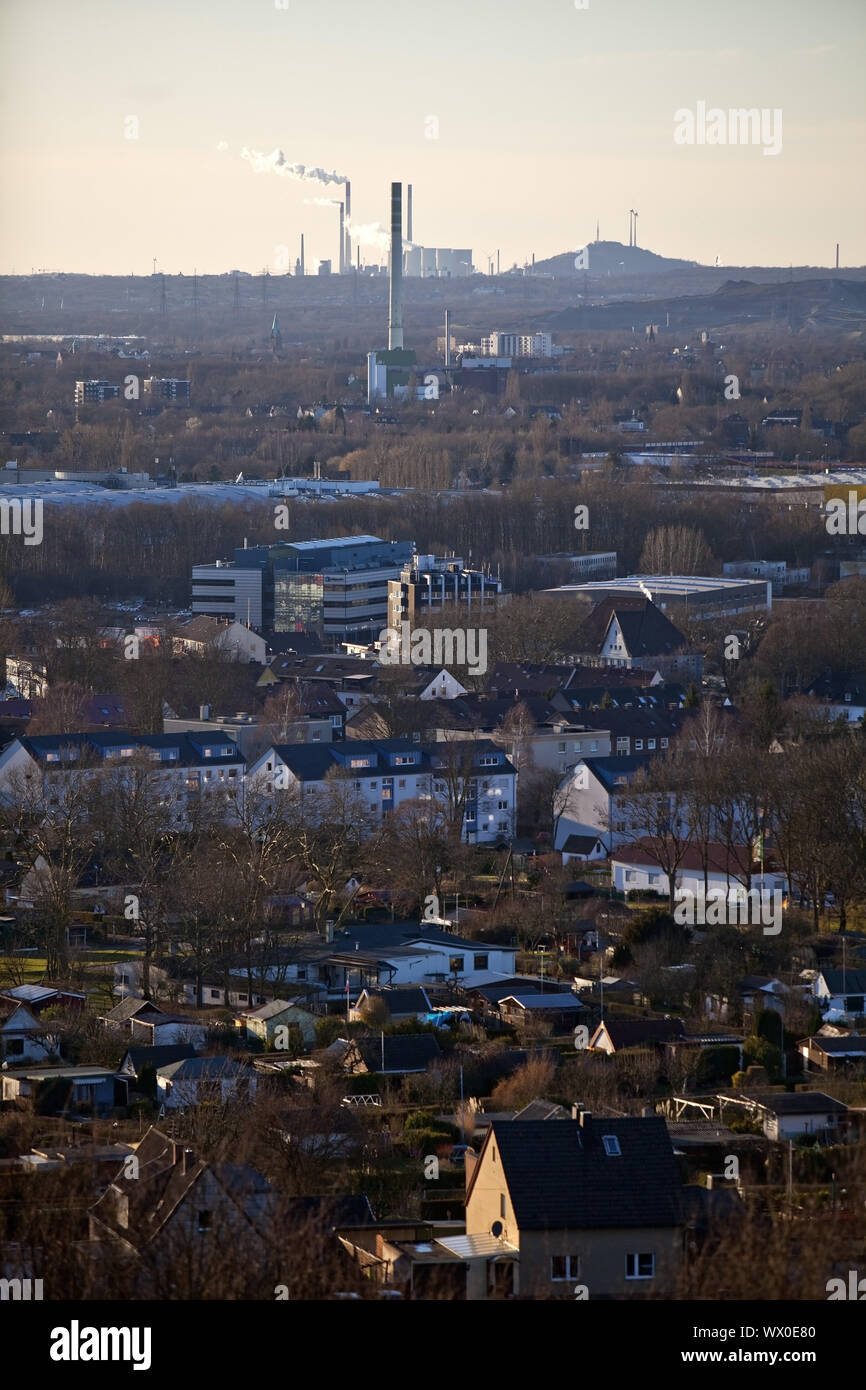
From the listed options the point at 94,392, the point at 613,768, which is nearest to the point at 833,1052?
the point at 613,768

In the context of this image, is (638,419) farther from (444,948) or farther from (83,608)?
(444,948)

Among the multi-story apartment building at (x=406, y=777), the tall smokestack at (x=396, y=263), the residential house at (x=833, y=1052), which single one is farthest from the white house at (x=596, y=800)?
the tall smokestack at (x=396, y=263)

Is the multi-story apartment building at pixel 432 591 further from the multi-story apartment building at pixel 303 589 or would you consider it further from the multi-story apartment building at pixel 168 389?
the multi-story apartment building at pixel 168 389

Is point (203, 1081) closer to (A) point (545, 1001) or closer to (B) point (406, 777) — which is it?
(A) point (545, 1001)

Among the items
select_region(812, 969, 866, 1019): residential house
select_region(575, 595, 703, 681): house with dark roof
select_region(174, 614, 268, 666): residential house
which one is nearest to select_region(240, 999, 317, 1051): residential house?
select_region(812, 969, 866, 1019): residential house

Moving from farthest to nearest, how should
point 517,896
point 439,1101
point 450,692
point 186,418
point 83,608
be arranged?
point 186,418
point 83,608
point 450,692
point 517,896
point 439,1101

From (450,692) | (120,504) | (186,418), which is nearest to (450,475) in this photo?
(120,504)
